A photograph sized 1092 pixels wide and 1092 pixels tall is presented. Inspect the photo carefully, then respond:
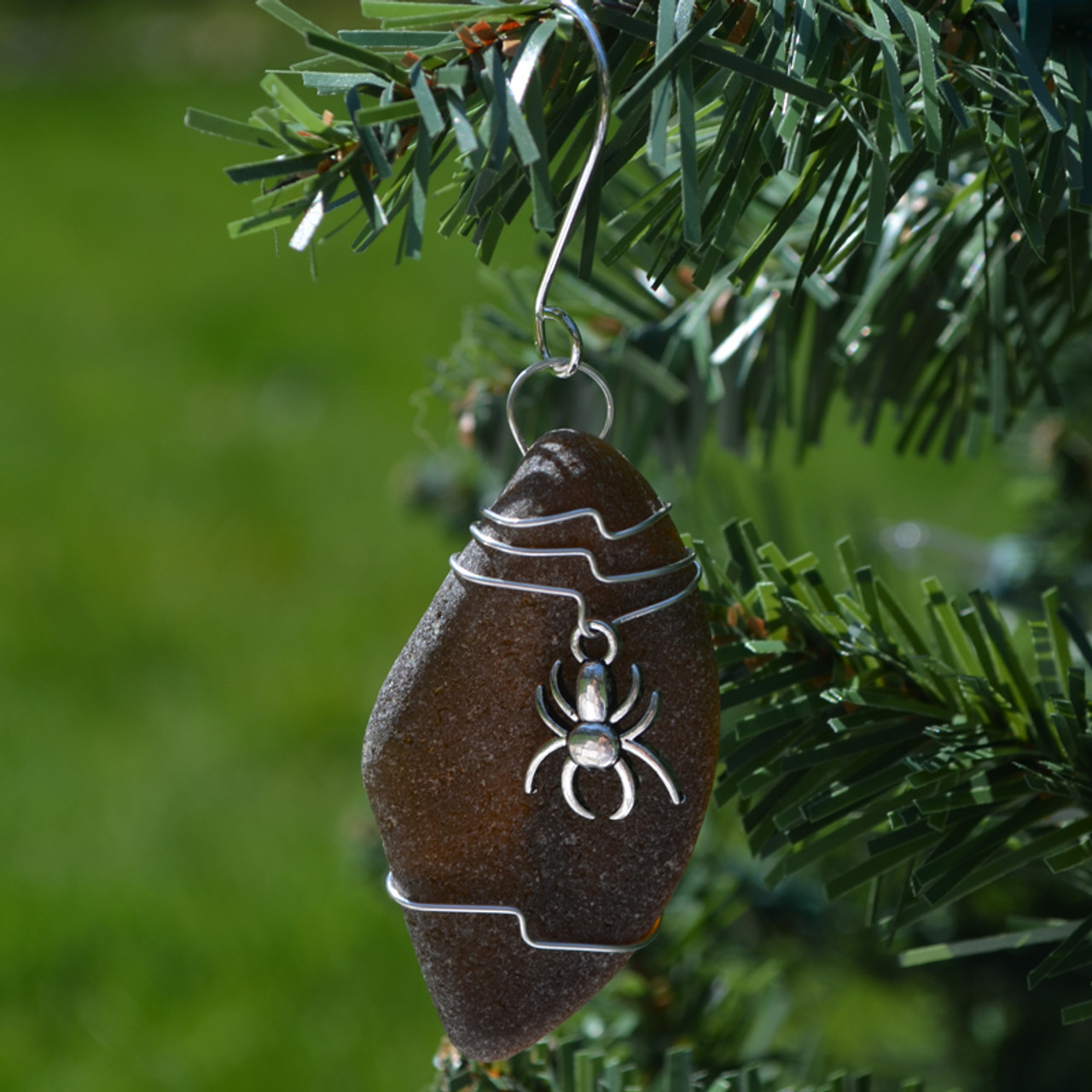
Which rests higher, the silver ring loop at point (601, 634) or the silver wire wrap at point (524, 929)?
the silver ring loop at point (601, 634)

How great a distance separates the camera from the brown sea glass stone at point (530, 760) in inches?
15.2

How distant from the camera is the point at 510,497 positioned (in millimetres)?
394

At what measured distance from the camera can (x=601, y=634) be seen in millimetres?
384

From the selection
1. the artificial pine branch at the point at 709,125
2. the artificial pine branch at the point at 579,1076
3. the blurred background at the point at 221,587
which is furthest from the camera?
the blurred background at the point at 221,587

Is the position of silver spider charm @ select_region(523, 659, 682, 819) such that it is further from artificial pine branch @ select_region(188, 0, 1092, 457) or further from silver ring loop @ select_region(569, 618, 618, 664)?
artificial pine branch @ select_region(188, 0, 1092, 457)

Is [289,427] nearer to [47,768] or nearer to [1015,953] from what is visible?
[47,768]

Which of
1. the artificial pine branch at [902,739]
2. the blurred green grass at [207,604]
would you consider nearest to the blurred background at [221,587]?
the blurred green grass at [207,604]

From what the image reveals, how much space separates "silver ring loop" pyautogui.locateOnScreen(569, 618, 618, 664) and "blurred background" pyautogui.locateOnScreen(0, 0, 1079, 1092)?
21cm

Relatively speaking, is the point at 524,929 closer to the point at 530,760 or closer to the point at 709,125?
the point at 530,760

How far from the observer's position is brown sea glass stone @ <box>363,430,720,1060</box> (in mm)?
386

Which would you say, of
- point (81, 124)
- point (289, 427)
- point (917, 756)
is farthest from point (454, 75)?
point (81, 124)

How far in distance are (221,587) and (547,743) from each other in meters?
1.63

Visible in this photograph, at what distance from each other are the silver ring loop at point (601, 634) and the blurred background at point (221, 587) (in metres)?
0.21

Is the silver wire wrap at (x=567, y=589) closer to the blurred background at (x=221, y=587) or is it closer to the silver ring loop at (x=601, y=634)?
the silver ring loop at (x=601, y=634)
